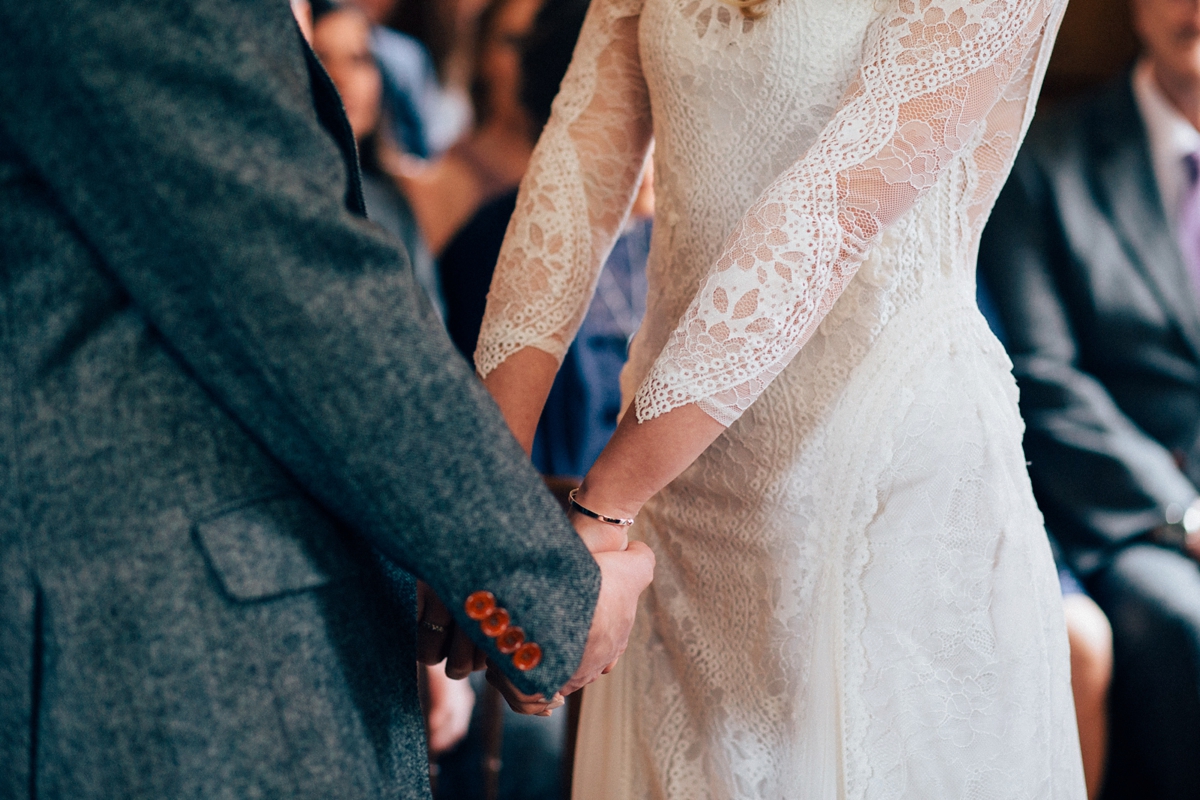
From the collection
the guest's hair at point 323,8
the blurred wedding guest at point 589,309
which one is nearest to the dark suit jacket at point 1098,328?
the blurred wedding guest at point 589,309

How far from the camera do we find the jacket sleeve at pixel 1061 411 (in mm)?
1903

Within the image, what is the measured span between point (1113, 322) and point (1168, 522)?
414 mm

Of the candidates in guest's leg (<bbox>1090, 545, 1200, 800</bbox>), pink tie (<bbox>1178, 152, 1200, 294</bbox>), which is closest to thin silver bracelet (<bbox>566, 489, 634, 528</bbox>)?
guest's leg (<bbox>1090, 545, 1200, 800</bbox>)

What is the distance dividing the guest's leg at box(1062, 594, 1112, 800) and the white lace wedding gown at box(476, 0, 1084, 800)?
3.29ft

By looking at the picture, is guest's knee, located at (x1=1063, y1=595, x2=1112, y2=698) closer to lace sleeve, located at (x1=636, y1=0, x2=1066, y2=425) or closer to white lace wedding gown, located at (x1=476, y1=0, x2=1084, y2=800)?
white lace wedding gown, located at (x1=476, y1=0, x2=1084, y2=800)

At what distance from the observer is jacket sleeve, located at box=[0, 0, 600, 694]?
0.53 metres

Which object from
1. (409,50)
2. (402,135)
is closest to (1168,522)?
(402,135)

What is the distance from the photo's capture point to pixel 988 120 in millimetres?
824

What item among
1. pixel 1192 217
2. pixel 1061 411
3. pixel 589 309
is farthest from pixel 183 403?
pixel 1192 217

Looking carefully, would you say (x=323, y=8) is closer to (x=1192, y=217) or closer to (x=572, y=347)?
(x=572, y=347)

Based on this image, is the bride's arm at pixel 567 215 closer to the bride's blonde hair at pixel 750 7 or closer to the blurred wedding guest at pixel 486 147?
the bride's blonde hair at pixel 750 7

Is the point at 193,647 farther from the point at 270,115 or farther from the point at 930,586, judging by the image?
the point at 930,586

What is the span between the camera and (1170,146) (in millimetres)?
2029

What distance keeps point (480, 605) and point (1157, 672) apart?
5.25 ft
